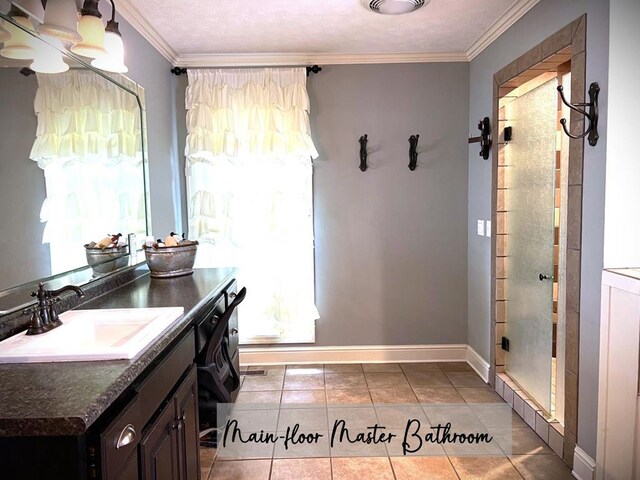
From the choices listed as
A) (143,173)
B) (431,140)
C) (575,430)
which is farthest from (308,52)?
(575,430)

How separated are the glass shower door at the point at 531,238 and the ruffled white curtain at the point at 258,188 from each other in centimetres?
138

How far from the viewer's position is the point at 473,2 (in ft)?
7.91

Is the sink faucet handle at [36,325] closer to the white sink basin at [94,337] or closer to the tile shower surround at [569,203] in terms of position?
the white sink basin at [94,337]

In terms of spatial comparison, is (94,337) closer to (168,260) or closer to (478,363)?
(168,260)

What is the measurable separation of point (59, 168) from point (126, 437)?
3.86 ft

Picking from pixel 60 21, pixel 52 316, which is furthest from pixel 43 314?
pixel 60 21

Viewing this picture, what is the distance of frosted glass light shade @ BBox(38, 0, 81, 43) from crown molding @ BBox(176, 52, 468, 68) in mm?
1624

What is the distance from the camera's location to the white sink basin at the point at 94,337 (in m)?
1.16

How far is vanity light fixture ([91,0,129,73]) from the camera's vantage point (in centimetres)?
191

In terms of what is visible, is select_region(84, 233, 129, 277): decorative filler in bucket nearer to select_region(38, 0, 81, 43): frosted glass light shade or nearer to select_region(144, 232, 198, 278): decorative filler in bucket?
select_region(144, 232, 198, 278): decorative filler in bucket

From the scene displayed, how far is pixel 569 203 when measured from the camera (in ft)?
6.57

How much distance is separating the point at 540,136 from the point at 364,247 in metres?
1.46

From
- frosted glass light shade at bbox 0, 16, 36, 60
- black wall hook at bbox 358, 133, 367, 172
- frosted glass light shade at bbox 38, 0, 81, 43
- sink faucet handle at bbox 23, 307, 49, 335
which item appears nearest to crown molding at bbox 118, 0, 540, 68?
black wall hook at bbox 358, 133, 367, 172

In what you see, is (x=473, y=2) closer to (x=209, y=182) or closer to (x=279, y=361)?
(x=209, y=182)
